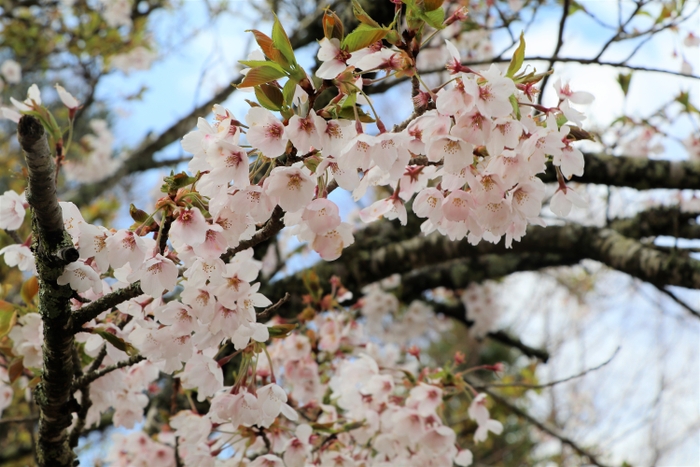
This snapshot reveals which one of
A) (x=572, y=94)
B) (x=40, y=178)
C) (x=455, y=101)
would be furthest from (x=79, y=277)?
(x=572, y=94)

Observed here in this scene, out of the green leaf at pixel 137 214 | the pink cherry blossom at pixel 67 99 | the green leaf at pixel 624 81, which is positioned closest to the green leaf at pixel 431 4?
the green leaf at pixel 137 214

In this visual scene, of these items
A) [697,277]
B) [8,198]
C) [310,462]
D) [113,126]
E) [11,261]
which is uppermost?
[113,126]

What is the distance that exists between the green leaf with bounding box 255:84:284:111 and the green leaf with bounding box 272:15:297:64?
0.05 meters

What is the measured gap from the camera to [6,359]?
5.11ft

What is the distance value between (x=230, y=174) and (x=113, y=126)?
12.8 meters

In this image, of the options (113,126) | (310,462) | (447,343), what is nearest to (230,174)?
(310,462)

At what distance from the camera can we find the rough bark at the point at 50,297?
85 centimetres

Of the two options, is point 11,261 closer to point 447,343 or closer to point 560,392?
point 560,392

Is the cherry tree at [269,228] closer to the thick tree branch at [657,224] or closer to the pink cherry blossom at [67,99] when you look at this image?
the pink cherry blossom at [67,99]

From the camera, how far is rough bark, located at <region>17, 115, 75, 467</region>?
33.6 inches

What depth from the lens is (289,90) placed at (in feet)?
2.83

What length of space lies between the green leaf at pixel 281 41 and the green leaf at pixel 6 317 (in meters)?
0.94

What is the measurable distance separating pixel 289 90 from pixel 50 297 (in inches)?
23.0

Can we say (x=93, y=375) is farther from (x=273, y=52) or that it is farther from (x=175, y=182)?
(x=273, y=52)
